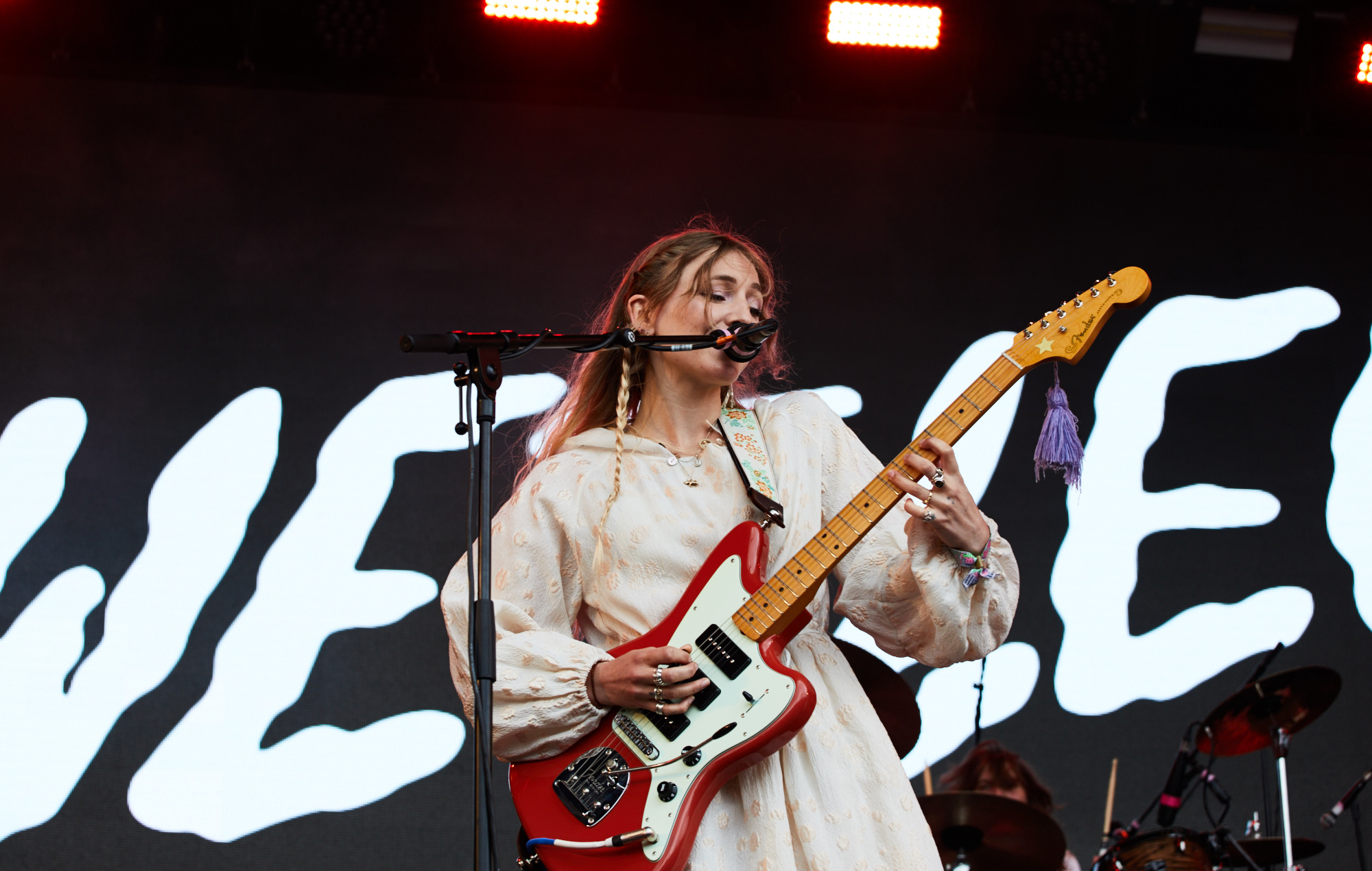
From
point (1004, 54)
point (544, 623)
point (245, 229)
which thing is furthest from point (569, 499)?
point (1004, 54)

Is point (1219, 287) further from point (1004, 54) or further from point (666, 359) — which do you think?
point (666, 359)

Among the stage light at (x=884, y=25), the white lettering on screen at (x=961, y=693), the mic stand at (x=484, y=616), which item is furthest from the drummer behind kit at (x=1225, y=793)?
the mic stand at (x=484, y=616)

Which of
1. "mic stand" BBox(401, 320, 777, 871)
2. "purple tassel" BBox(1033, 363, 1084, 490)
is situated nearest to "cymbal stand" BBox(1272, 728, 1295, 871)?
"purple tassel" BBox(1033, 363, 1084, 490)

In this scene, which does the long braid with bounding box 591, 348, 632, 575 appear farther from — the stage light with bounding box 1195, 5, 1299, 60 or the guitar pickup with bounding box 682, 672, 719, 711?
the stage light with bounding box 1195, 5, 1299, 60

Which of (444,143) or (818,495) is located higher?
(444,143)

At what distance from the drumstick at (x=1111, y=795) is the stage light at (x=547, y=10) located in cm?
305

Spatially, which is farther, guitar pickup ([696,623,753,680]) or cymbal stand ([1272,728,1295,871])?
cymbal stand ([1272,728,1295,871])

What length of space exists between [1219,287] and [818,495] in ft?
9.58

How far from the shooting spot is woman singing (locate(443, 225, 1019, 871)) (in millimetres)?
1521

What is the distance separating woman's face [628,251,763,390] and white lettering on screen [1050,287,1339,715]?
2.19 m

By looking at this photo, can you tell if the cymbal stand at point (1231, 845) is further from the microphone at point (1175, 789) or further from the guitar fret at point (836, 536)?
the guitar fret at point (836, 536)

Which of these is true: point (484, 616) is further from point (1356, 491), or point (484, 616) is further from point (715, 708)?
point (1356, 491)

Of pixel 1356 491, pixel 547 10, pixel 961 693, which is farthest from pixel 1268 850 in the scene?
pixel 547 10

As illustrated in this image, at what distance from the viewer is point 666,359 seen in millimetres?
1915
